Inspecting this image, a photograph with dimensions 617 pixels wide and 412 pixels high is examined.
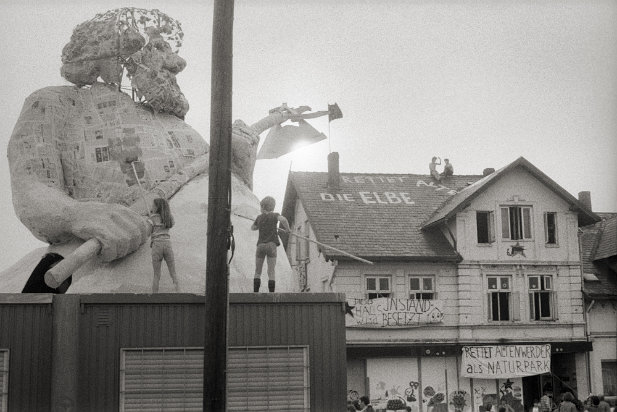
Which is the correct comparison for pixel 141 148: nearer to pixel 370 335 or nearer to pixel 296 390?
pixel 296 390

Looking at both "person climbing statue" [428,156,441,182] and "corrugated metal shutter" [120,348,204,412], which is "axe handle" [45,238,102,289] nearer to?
"corrugated metal shutter" [120,348,204,412]

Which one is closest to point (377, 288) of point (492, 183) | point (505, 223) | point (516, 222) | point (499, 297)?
point (499, 297)

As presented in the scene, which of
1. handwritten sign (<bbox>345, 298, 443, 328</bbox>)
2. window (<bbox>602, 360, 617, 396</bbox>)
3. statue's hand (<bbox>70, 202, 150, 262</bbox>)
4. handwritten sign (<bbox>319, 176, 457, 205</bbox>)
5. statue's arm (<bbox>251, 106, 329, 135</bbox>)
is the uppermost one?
handwritten sign (<bbox>319, 176, 457, 205</bbox>)

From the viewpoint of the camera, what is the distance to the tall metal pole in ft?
20.8

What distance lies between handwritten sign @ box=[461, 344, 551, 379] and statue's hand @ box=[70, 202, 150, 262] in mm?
18370

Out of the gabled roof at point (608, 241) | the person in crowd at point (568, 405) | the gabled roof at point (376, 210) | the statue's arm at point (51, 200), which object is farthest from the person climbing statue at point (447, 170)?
the statue's arm at point (51, 200)

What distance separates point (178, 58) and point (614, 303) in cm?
2125

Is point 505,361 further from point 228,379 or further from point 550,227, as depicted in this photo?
point 228,379

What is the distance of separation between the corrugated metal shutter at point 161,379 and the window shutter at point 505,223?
67.6 ft

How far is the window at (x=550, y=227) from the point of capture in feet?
92.1

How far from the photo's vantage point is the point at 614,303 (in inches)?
1106

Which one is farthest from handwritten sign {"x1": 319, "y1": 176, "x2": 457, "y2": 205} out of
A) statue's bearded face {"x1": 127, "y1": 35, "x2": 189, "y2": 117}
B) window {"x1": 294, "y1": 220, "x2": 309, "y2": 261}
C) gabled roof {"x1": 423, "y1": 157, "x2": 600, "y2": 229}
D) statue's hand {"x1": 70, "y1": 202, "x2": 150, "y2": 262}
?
statue's hand {"x1": 70, "y1": 202, "x2": 150, "y2": 262}

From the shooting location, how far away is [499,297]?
27.2 m

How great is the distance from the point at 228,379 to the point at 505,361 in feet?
62.4
